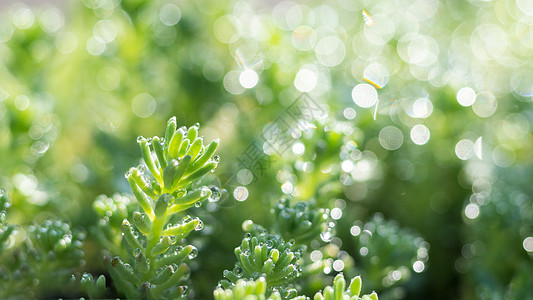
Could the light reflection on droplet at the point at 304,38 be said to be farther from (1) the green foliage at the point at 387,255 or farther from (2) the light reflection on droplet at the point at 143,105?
(1) the green foliage at the point at 387,255

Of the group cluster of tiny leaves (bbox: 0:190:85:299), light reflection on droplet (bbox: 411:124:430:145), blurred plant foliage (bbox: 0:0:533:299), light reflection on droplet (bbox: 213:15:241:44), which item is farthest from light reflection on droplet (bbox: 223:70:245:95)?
cluster of tiny leaves (bbox: 0:190:85:299)

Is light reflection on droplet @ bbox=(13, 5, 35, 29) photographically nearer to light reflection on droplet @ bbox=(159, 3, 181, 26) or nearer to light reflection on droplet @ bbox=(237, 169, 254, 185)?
light reflection on droplet @ bbox=(159, 3, 181, 26)

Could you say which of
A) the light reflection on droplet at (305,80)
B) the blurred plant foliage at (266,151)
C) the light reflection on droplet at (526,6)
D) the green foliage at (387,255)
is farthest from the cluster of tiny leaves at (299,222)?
the light reflection on droplet at (526,6)

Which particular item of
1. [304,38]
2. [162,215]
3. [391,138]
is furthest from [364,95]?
[162,215]

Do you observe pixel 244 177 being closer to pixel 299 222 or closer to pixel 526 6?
pixel 299 222

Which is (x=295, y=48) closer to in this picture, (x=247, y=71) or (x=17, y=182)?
(x=247, y=71)

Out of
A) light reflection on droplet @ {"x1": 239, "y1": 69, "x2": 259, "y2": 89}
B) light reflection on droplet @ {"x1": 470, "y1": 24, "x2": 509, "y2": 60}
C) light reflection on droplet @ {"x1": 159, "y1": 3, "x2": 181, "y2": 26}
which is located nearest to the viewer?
light reflection on droplet @ {"x1": 239, "y1": 69, "x2": 259, "y2": 89}

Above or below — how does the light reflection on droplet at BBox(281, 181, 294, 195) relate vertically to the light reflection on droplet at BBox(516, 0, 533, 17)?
above
